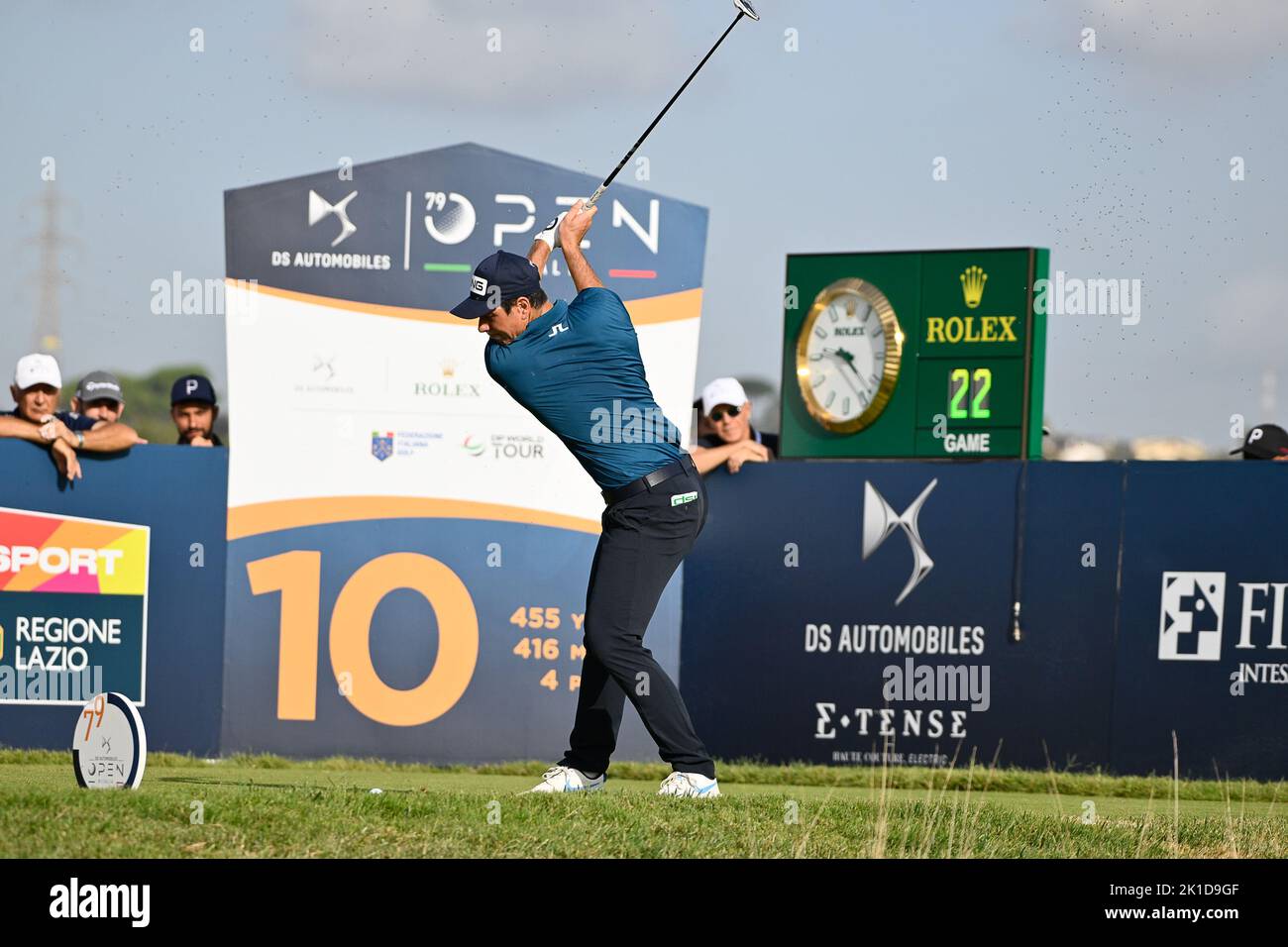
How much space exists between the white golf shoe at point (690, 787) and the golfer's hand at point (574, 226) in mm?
2529

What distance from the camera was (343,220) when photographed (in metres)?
11.7

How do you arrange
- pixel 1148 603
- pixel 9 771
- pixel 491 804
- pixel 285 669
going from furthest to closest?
pixel 285 669, pixel 1148 603, pixel 9 771, pixel 491 804

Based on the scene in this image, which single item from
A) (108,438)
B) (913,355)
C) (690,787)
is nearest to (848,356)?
(913,355)

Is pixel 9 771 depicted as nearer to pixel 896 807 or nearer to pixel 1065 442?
pixel 896 807

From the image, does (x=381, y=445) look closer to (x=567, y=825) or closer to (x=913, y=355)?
(x=913, y=355)

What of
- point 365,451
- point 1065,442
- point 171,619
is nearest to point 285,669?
point 171,619

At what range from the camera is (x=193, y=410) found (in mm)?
11930

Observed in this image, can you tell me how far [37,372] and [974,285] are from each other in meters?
6.19

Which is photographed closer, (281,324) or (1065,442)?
(281,324)

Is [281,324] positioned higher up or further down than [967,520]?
higher up

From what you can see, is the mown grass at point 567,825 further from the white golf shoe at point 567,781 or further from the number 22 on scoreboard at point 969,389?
the number 22 on scoreboard at point 969,389

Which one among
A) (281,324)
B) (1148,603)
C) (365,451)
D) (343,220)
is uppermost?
(343,220)

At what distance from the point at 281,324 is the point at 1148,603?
19.4 feet
